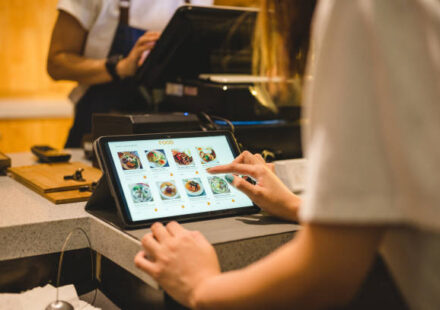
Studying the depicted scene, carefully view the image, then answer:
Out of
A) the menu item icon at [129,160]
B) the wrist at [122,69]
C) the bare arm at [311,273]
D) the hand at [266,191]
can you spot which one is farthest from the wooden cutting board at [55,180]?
the bare arm at [311,273]

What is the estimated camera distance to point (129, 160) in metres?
0.97

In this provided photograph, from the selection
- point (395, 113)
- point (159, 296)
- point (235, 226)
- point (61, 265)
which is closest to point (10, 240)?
point (61, 265)

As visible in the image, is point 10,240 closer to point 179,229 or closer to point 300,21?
point 179,229

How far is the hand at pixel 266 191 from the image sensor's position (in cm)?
96

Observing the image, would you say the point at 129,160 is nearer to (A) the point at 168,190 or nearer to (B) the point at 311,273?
(A) the point at 168,190

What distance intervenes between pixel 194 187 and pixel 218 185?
56 mm

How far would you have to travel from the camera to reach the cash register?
1.35 metres

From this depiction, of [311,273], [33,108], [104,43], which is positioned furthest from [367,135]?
[33,108]

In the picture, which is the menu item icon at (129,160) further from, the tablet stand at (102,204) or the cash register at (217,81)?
the cash register at (217,81)

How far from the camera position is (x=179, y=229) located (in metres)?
0.81

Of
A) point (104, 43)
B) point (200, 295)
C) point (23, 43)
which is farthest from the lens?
point (23, 43)

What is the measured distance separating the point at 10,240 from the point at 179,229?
34 cm

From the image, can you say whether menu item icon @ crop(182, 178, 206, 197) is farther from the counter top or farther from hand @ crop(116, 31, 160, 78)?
the counter top

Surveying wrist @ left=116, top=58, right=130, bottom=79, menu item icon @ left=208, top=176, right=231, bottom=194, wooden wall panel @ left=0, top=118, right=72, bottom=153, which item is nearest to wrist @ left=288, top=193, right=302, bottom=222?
menu item icon @ left=208, top=176, right=231, bottom=194
